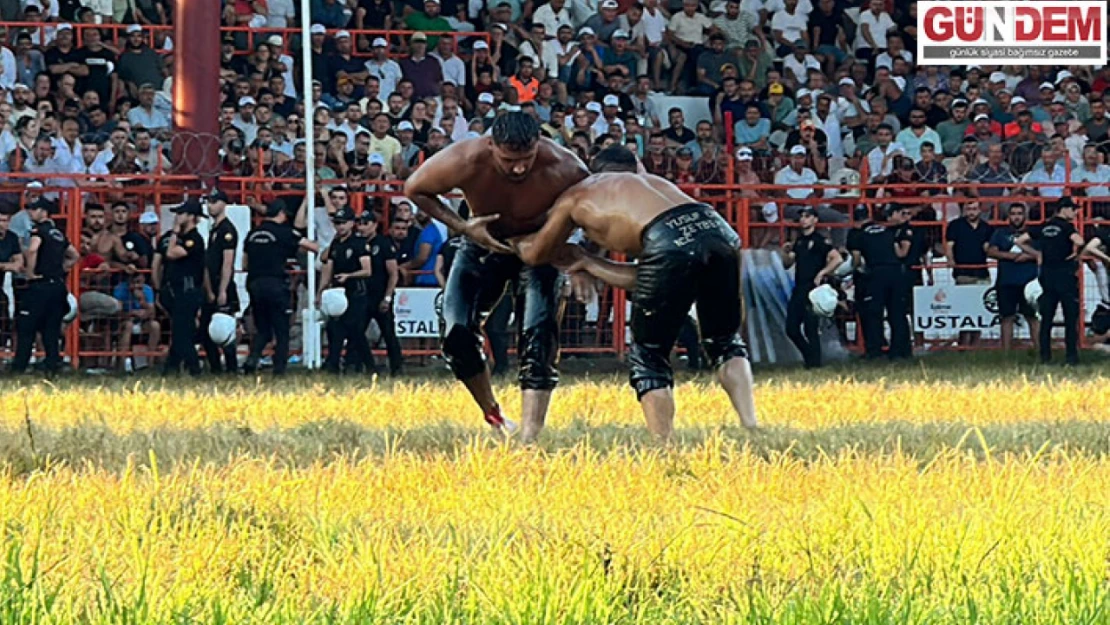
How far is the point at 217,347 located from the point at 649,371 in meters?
9.24

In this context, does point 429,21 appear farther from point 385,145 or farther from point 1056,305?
point 1056,305

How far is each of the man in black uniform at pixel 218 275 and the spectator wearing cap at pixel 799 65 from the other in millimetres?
7644

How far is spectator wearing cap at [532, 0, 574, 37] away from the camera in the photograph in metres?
22.0

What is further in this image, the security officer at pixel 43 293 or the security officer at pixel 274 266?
the security officer at pixel 274 266

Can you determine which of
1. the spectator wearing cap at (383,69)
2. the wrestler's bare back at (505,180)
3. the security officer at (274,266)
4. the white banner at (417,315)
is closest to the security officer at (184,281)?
the security officer at (274,266)

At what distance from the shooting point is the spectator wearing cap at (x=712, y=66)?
2211 cm

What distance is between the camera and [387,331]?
56.2 feet

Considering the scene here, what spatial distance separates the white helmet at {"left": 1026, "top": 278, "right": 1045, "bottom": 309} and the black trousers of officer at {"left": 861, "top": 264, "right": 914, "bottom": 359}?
1.07 m

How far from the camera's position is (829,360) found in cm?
1847

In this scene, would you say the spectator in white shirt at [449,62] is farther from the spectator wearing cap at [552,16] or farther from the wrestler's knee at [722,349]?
the wrestler's knee at [722,349]

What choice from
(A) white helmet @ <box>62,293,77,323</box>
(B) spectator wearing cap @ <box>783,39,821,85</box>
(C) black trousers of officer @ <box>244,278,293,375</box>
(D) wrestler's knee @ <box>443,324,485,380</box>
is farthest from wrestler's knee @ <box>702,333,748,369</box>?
(B) spectator wearing cap @ <box>783,39,821,85</box>

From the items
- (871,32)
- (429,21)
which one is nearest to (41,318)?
(429,21)

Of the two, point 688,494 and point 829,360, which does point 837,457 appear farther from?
point 829,360

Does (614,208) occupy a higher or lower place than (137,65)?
lower
